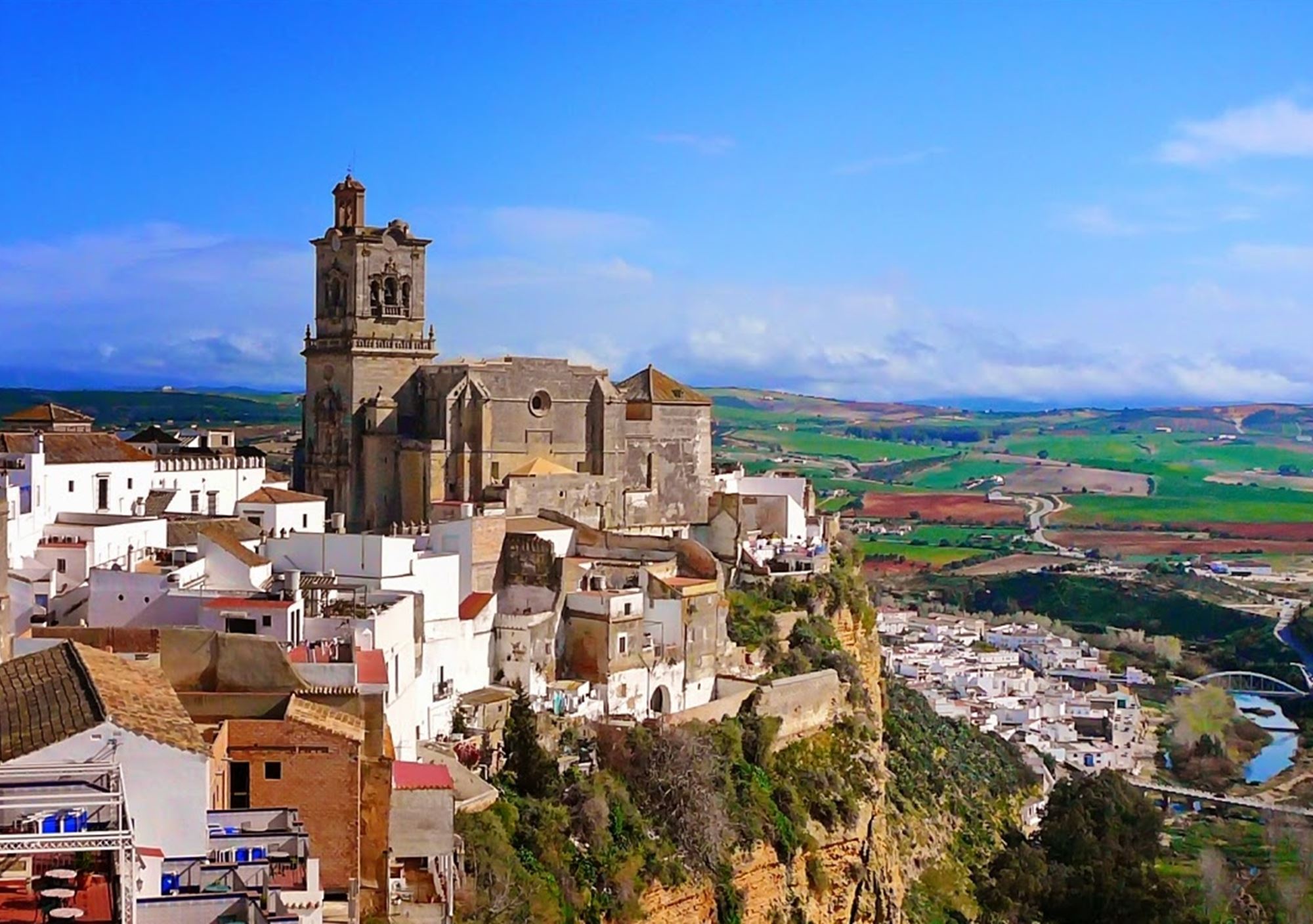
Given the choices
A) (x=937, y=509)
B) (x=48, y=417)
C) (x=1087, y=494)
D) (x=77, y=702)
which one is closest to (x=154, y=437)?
(x=48, y=417)

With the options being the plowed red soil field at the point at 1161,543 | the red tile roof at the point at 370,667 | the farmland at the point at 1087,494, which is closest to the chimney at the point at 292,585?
the red tile roof at the point at 370,667

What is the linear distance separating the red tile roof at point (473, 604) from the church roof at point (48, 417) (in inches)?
400

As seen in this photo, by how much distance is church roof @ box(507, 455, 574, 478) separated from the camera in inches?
1324

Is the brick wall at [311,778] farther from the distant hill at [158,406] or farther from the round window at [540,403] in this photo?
the distant hill at [158,406]

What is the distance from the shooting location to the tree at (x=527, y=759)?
916 inches

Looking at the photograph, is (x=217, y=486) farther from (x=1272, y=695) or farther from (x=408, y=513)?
(x=1272, y=695)

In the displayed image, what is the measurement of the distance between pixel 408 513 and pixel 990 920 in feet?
49.2

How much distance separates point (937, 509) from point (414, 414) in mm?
118342

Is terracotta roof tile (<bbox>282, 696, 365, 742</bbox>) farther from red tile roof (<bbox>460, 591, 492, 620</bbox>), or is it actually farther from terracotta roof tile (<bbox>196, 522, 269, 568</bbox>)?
red tile roof (<bbox>460, 591, 492, 620</bbox>)

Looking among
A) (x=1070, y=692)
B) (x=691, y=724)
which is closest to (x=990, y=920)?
(x=691, y=724)

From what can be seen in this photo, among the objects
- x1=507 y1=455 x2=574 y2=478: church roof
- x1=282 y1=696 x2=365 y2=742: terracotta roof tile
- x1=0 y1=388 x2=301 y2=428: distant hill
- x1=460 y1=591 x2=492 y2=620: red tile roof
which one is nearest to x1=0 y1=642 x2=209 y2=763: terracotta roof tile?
x1=282 y1=696 x2=365 y2=742: terracotta roof tile

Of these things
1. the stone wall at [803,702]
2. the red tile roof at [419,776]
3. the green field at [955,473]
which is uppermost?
the red tile roof at [419,776]

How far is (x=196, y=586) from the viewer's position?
2328 cm

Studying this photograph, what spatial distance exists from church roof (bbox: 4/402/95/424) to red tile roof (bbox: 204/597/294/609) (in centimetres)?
1151
